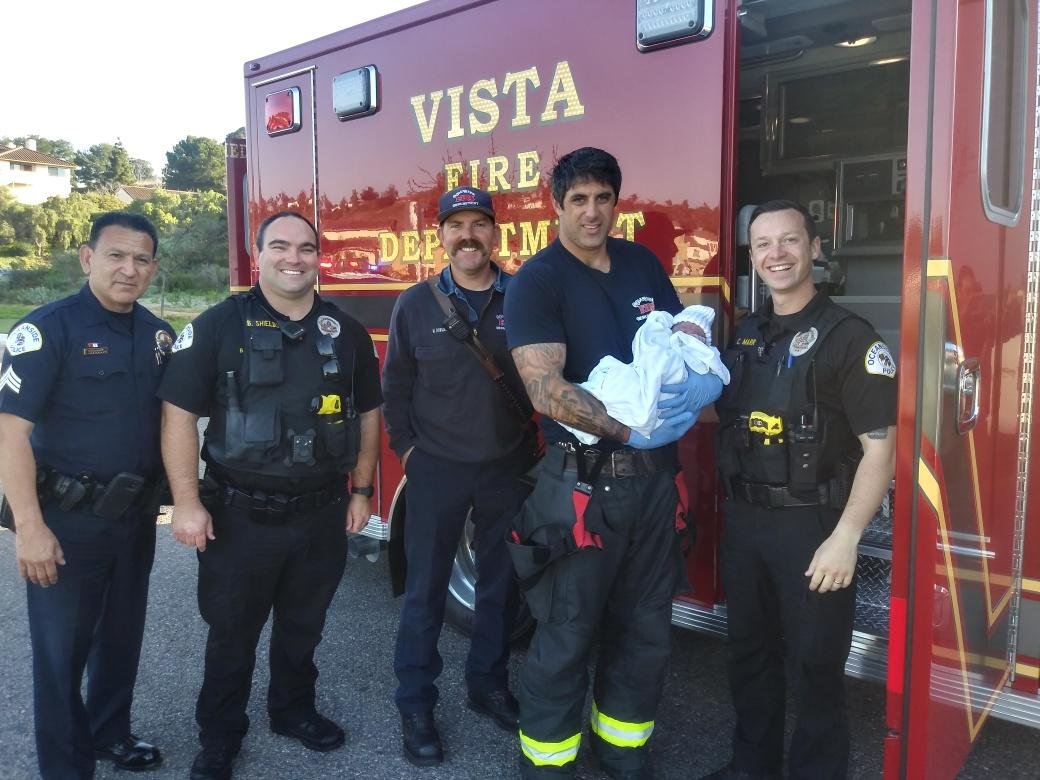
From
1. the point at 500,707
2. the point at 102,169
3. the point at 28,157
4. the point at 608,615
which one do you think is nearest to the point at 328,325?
the point at 608,615

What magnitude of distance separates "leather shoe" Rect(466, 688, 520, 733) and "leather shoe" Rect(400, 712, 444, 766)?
0.24m

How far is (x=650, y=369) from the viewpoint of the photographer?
2152 millimetres

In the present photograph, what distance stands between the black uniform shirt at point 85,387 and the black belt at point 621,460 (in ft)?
4.09

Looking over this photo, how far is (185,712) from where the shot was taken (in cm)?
313

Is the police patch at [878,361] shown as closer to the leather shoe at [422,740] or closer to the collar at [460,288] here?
the collar at [460,288]

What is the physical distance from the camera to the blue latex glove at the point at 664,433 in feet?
7.38

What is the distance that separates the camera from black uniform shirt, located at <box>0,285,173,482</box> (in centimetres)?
232

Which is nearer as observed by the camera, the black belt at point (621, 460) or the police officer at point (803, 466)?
the police officer at point (803, 466)

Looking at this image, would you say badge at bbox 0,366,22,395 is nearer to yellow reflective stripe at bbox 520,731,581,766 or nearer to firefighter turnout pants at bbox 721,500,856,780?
yellow reflective stripe at bbox 520,731,581,766

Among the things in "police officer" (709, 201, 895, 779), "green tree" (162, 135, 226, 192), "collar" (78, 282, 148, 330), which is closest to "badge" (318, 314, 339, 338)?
"collar" (78, 282, 148, 330)

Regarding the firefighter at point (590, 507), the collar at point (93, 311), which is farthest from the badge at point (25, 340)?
the firefighter at point (590, 507)

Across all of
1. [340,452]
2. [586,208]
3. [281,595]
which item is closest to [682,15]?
[586,208]

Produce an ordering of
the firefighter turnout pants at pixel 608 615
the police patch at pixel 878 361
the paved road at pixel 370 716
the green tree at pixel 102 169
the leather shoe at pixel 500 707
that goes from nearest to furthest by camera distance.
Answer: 1. the police patch at pixel 878 361
2. the firefighter turnout pants at pixel 608 615
3. the paved road at pixel 370 716
4. the leather shoe at pixel 500 707
5. the green tree at pixel 102 169

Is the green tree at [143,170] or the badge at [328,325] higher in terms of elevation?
the green tree at [143,170]
